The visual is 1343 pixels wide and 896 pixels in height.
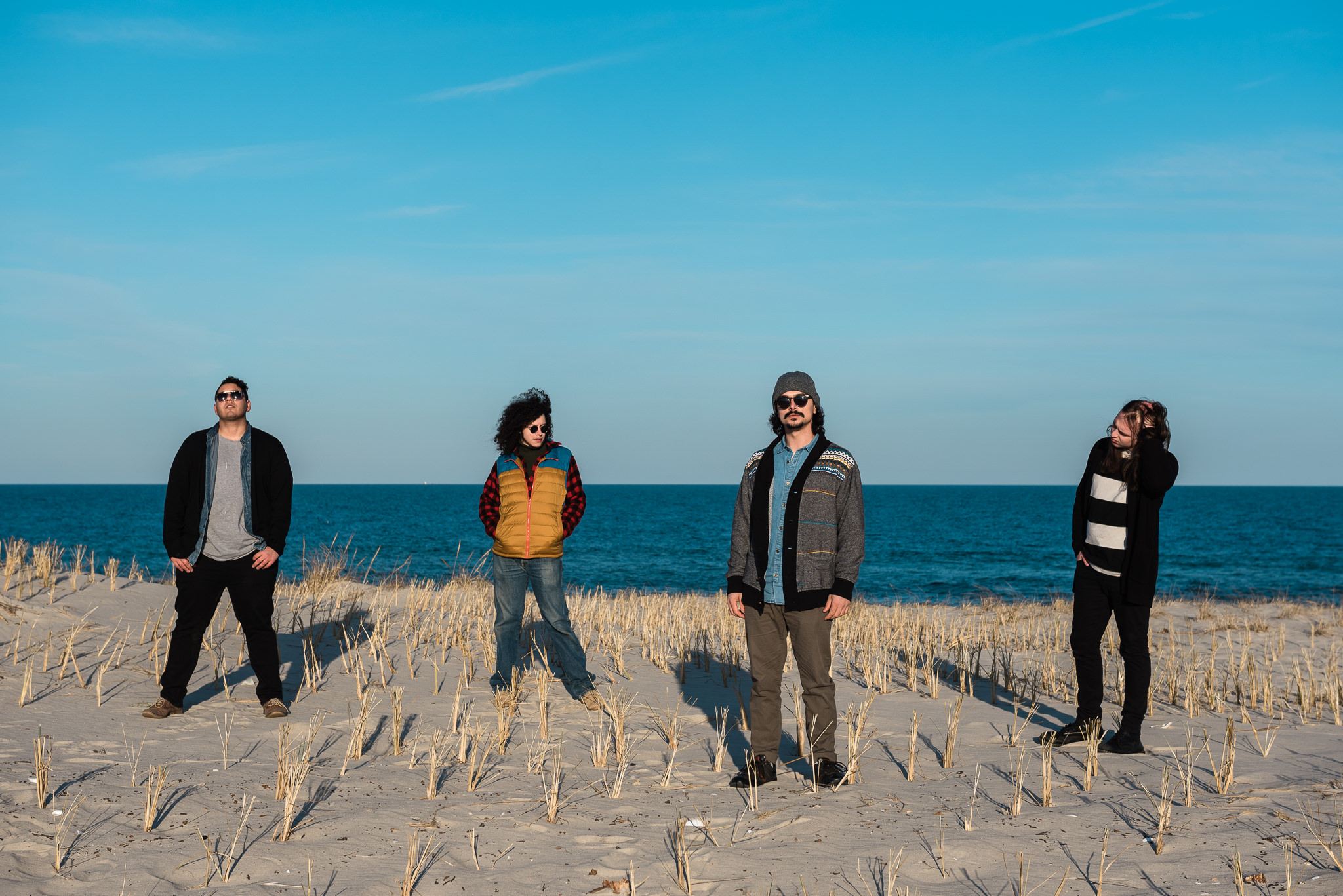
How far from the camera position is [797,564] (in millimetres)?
4711

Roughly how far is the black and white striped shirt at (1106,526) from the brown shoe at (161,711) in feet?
18.8

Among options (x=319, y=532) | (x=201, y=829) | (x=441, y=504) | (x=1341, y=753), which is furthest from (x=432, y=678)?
(x=441, y=504)

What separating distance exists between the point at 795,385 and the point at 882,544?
35.6 metres

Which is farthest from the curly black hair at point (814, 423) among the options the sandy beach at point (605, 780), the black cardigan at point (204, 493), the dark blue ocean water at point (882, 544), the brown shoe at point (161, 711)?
the dark blue ocean water at point (882, 544)

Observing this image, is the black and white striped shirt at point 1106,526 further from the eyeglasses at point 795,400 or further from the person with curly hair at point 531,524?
the person with curly hair at point 531,524

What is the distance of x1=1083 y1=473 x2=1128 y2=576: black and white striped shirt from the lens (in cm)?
557

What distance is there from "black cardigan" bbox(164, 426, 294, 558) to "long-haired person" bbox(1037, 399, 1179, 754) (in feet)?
16.2

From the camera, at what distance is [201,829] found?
383 centimetres

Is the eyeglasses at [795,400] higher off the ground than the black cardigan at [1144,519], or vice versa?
the eyeglasses at [795,400]

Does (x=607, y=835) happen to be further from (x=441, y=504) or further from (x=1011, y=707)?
(x=441, y=504)

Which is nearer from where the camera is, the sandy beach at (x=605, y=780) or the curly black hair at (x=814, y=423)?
the sandy beach at (x=605, y=780)

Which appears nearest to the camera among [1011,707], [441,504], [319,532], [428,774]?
[428,774]

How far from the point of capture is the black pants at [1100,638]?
5.54 metres

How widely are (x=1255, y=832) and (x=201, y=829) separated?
14.3ft
